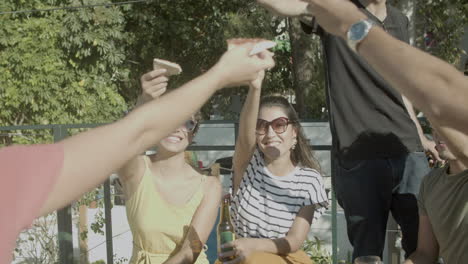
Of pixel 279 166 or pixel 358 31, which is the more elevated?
pixel 358 31

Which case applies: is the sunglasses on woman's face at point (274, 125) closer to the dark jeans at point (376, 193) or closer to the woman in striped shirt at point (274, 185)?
the woman in striped shirt at point (274, 185)

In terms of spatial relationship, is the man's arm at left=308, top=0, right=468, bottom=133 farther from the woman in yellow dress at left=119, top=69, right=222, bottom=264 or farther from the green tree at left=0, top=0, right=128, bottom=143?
the green tree at left=0, top=0, right=128, bottom=143

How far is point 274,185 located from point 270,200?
0.24 ft

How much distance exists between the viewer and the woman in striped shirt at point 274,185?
8.35ft

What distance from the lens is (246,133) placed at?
8.43 ft

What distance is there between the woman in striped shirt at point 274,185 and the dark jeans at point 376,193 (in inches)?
7.5

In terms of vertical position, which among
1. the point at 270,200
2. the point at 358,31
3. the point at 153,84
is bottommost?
the point at 270,200

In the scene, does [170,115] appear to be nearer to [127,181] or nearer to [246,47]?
[246,47]

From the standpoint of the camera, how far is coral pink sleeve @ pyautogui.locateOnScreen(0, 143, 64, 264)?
104cm

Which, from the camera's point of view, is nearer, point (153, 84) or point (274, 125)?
point (153, 84)

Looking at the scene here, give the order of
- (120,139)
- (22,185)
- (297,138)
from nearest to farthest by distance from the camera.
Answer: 1. (22,185)
2. (120,139)
3. (297,138)

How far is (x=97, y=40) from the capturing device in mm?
10594

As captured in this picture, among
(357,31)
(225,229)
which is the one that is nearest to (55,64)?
(225,229)

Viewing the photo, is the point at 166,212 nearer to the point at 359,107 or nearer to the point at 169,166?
the point at 169,166
